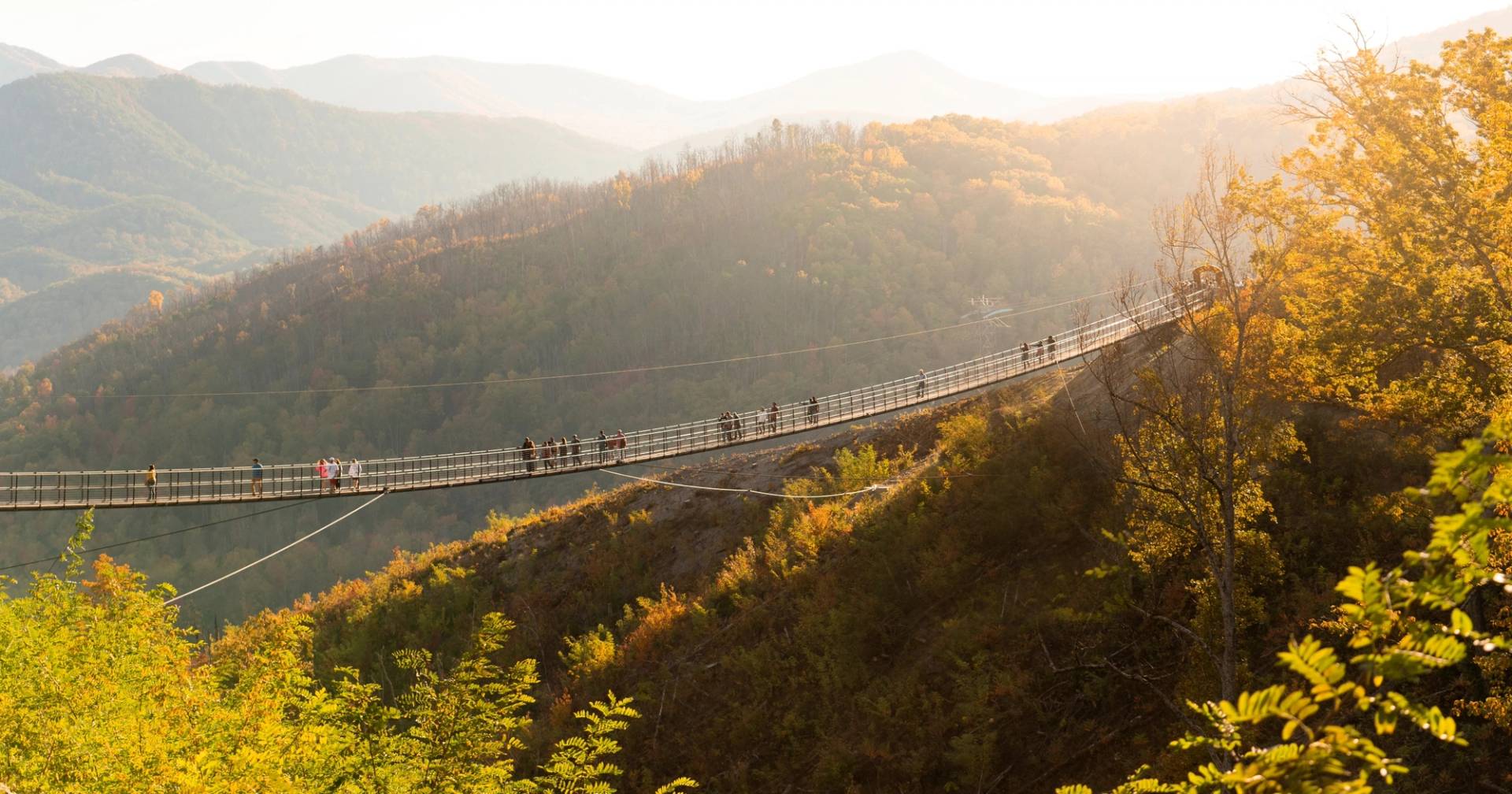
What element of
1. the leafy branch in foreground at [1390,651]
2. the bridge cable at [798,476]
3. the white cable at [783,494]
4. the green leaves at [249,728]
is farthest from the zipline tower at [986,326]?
the leafy branch in foreground at [1390,651]

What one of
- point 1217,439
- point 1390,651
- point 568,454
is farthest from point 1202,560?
point 568,454

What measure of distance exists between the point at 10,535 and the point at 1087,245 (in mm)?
146539

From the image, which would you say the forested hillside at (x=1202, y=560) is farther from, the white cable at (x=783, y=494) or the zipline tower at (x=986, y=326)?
the zipline tower at (x=986, y=326)

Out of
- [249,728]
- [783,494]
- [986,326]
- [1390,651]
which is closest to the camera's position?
[1390,651]

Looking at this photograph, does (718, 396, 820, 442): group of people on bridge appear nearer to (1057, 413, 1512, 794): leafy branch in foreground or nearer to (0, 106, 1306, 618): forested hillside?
(1057, 413, 1512, 794): leafy branch in foreground

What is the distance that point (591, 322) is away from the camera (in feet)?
550

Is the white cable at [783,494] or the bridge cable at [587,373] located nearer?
the white cable at [783,494]

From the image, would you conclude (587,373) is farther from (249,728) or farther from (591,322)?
(249,728)

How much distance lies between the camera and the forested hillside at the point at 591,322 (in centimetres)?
13888

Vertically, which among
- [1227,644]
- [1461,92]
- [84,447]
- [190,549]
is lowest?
[190,549]

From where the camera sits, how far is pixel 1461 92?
1239cm

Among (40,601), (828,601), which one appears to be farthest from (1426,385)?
(40,601)

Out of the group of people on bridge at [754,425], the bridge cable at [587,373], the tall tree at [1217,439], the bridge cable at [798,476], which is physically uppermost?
the tall tree at [1217,439]

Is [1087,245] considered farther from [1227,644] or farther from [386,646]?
[1227,644]
